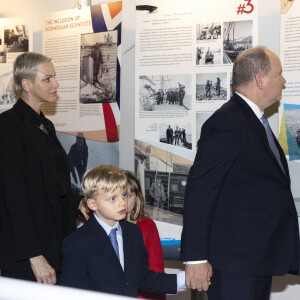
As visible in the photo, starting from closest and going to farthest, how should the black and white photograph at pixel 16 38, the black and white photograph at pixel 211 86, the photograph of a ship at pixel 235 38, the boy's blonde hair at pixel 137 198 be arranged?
the boy's blonde hair at pixel 137 198
the photograph of a ship at pixel 235 38
the black and white photograph at pixel 211 86
the black and white photograph at pixel 16 38

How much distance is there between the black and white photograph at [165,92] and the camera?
136 inches

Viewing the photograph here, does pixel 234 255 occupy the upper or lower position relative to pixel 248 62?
lower

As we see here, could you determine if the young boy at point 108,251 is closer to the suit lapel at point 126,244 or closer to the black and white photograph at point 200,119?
the suit lapel at point 126,244

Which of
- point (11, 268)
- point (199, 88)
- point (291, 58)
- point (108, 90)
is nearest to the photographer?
point (11, 268)

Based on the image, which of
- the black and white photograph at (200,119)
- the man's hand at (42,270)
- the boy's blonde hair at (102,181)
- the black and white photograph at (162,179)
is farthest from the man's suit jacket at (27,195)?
the black and white photograph at (200,119)

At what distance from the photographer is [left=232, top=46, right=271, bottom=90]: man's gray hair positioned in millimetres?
2383

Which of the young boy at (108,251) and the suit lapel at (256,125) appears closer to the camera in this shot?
the young boy at (108,251)

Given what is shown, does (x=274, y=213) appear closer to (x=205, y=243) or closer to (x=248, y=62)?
(x=205, y=243)

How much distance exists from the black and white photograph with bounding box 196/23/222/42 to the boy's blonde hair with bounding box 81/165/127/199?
156 cm

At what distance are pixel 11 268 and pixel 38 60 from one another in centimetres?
108

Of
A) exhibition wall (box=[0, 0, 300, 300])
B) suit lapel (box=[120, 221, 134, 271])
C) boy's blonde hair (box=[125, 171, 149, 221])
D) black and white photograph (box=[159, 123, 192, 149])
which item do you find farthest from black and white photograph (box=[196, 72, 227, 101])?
suit lapel (box=[120, 221, 134, 271])

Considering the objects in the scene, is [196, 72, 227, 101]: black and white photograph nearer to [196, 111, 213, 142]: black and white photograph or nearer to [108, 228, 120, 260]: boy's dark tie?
[196, 111, 213, 142]: black and white photograph

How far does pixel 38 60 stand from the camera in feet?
8.75

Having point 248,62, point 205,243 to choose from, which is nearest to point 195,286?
point 205,243
